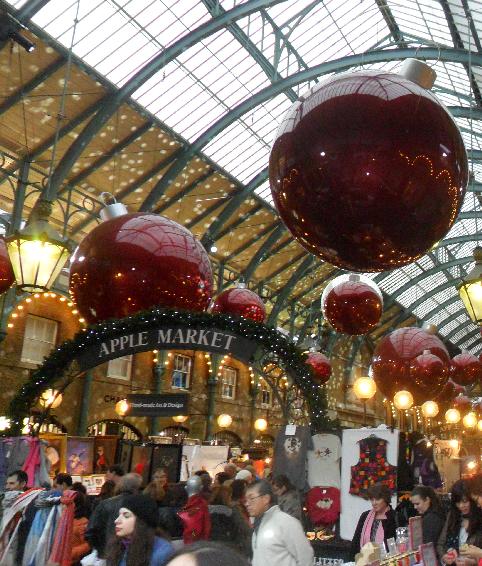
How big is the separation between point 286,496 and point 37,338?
419 inches

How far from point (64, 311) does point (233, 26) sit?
711cm

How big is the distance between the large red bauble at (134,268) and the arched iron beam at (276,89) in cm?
884

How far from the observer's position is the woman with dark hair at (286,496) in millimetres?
4027

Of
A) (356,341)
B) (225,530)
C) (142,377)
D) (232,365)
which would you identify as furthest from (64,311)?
(356,341)

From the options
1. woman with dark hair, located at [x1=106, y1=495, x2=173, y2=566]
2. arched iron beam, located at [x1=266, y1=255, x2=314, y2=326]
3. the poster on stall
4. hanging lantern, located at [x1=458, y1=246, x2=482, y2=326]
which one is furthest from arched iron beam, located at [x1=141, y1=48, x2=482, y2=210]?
woman with dark hair, located at [x1=106, y1=495, x2=173, y2=566]

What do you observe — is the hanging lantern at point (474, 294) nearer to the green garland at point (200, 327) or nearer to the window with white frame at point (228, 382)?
the green garland at point (200, 327)

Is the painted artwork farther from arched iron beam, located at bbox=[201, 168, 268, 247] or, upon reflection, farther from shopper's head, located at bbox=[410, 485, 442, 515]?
shopper's head, located at bbox=[410, 485, 442, 515]

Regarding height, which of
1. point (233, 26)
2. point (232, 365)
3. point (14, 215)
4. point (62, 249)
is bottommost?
point (62, 249)

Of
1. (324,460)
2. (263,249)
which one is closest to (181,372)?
(263,249)

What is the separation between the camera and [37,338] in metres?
13.6

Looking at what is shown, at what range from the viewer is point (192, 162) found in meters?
14.8

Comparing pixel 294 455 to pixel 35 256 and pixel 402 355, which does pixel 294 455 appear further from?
pixel 35 256

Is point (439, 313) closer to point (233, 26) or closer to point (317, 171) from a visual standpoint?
point (233, 26)

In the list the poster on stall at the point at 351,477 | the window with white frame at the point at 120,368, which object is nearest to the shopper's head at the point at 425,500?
the poster on stall at the point at 351,477
